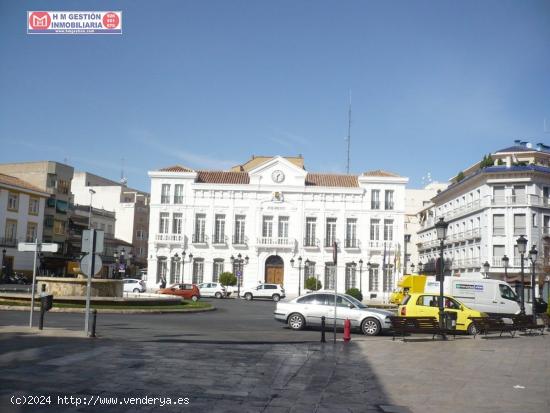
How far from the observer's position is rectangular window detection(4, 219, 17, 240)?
57.5 m

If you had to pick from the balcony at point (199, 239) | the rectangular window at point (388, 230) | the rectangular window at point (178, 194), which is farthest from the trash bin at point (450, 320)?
the rectangular window at point (178, 194)

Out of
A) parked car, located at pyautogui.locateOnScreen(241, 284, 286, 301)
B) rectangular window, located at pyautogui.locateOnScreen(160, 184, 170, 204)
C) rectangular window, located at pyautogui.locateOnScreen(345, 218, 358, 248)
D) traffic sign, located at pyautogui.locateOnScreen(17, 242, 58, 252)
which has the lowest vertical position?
parked car, located at pyautogui.locateOnScreen(241, 284, 286, 301)

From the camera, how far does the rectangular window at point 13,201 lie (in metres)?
58.2

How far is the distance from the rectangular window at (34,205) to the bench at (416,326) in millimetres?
53641

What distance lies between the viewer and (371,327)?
19141 millimetres

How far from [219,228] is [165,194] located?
6.71 meters

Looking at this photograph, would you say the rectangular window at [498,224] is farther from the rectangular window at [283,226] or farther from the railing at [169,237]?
the railing at [169,237]

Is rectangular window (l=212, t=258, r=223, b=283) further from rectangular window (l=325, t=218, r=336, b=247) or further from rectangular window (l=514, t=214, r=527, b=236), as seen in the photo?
rectangular window (l=514, t=214, r=527, b=236)

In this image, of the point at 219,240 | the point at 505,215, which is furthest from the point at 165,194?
the point at 505,215

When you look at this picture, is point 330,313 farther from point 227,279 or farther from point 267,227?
point 267,227

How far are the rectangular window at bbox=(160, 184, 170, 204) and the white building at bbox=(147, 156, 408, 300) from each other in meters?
0.10

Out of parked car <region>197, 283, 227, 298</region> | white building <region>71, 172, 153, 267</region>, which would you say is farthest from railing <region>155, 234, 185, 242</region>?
white building <region>71, 172, 153, 267</region>

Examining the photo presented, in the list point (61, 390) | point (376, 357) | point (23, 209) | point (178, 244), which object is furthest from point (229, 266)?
point (61, 390)

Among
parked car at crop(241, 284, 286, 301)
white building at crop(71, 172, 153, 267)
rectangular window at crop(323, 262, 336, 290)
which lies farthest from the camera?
white building at crop(71, 172, 153, 267)
